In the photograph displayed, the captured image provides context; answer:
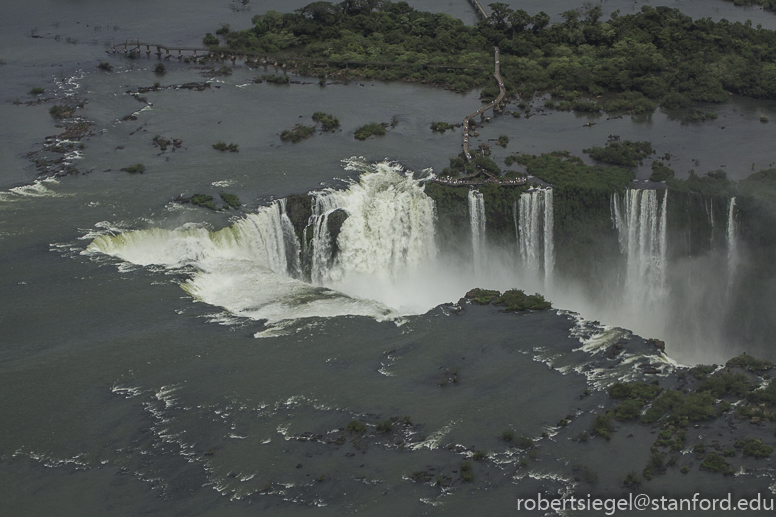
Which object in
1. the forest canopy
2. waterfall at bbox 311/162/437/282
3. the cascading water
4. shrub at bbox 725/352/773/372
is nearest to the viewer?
shrub at bbox 725/352/773/372

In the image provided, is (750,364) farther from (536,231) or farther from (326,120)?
(326,120)

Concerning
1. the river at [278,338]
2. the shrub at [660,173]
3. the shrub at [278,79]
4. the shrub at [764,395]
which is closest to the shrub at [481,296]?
the river at [278,338]

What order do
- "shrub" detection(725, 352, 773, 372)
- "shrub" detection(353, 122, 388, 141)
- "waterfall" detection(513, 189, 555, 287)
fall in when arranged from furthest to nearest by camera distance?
"shrub" detection(353, 122, 388, 141) < "waterfall" detection(513, 189, 555, 287) < "shrub" detection(725, 352, 773, 372)

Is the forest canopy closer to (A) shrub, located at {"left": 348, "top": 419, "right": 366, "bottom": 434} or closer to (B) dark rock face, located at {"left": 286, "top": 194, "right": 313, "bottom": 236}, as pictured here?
(B) dark rock face, located at {"left": 286, "top": 194, "right": 313, "bottom": 236}

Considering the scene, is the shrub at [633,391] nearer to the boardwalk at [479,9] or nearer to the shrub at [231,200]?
the shrub at [231,200]

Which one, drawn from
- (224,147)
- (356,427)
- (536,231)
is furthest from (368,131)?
(356,427)

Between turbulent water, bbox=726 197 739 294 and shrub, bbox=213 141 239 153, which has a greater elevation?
shrub, bbox=213 141 239 153

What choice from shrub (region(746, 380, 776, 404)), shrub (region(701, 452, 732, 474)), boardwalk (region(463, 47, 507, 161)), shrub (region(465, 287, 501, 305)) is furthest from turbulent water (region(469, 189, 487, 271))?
shrub (region(701, 452, 732, 474))
